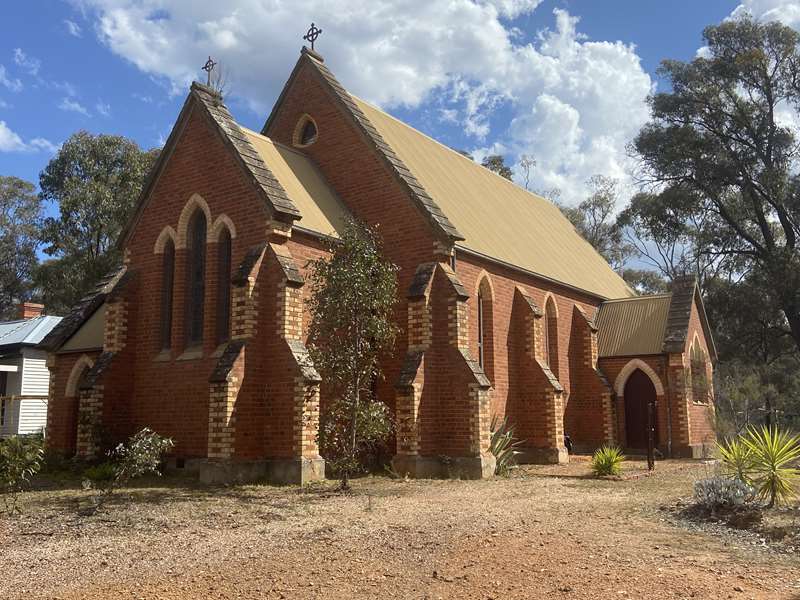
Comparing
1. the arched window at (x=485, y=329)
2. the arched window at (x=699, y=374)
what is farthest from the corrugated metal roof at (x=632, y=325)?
the arched window at (x=485, y=329)

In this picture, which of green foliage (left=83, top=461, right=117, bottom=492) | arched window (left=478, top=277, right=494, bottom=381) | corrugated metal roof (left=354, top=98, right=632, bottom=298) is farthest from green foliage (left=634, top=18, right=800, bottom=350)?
green foliage (left=83, top=461, right=117, bottom=492)

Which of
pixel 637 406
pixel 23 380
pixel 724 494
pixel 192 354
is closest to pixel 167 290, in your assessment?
pixel 192 354

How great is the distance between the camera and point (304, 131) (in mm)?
22828

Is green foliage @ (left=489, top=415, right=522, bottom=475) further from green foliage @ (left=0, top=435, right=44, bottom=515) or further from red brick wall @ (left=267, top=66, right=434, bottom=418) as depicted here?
green foliage @ (left=0, top=435, right=44, bottom=515)

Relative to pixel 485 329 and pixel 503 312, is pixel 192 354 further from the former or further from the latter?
pixel 503 312

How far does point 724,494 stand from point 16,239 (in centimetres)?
5727

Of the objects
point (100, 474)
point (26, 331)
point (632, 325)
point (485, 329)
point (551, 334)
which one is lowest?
point (100, 474)

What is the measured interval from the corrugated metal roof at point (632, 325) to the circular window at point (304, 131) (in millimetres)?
13152

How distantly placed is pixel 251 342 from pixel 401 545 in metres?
8.11

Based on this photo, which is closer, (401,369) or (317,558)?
(317,558)

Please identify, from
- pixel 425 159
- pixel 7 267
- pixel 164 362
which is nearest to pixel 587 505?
pixel 164 362

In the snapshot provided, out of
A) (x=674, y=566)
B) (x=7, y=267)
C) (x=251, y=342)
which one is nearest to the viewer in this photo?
(x=674, y=566)

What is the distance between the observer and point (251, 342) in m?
15.8

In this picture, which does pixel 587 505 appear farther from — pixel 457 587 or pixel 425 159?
pixel 425 159
